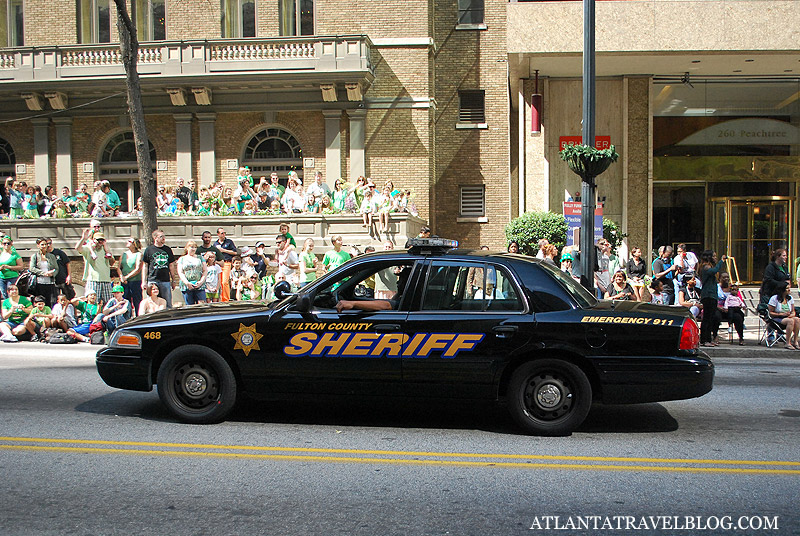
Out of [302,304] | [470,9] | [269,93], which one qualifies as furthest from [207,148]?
[302,304]

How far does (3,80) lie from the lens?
929 inches

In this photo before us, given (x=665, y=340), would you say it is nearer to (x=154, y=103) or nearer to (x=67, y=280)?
(x=67, y=280)

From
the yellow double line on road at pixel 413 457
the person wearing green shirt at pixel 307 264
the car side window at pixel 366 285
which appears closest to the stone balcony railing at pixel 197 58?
the person wearing green shirt at pixel 307 264

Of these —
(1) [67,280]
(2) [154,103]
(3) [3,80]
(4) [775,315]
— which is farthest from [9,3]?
(4) [775,315]

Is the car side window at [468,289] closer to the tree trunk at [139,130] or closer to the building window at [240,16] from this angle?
the tree trunk at [139,130]

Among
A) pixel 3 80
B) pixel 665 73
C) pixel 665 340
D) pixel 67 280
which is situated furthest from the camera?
pixel 3 80

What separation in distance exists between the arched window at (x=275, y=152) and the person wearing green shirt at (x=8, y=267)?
32.1 feet

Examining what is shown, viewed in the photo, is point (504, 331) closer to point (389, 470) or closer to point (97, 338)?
point (389, 470)

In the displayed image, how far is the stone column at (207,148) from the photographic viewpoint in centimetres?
2406

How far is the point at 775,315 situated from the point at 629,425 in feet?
24.4

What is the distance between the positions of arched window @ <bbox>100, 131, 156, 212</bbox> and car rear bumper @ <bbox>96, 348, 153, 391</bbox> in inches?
747

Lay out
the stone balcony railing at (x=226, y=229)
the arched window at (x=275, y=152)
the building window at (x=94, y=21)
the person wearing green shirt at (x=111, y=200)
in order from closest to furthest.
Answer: the stone balcony railing at (x=226, y=229) < the person wearing green shirt at (x=111, y=200) < the arched window at (x=275, y=152) < the building window at (x=94, y=21)

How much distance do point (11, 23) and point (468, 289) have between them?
24.5 meters

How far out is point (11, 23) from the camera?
2536 centimetres
